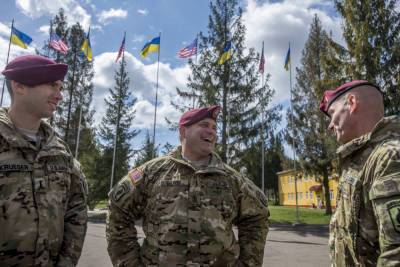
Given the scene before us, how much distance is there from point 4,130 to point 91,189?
1111 inches

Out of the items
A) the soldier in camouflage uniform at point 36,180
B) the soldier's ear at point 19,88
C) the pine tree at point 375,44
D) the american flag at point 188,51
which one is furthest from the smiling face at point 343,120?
the american flag at point 188,51

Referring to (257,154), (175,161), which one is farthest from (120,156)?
(175,161)

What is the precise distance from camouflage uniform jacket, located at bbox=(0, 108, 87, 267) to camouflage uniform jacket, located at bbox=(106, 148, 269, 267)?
1.64ft

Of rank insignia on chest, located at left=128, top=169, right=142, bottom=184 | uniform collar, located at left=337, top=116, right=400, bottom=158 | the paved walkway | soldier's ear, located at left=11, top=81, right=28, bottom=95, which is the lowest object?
the paved walkway

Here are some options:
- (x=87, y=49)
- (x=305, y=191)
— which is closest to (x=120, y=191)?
(x=87, y=49)

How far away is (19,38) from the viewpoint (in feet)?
60.0

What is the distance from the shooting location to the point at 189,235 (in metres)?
2.75

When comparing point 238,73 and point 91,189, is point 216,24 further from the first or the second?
point 91,189

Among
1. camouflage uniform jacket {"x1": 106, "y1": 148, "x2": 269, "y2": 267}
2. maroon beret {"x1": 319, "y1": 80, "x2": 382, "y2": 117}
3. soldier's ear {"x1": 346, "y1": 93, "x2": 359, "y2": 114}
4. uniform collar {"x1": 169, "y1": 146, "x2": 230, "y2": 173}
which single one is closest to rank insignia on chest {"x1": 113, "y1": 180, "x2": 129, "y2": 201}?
camouflage uniform jacket {"x1": 106, "y1": 148, "x2": 269, "y2": 267}

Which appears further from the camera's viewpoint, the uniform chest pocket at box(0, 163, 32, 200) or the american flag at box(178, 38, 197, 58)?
the american flag at box(178, 38, 197, 58)

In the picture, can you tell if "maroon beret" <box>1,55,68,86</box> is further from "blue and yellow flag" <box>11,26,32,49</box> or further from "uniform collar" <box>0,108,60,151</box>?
"blue and yellow flag" <box>11,26,32,49</box>

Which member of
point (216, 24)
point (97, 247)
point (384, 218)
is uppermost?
point (216, 24)

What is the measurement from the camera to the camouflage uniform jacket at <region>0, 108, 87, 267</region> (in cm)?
220

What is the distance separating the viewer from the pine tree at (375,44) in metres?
15.5
